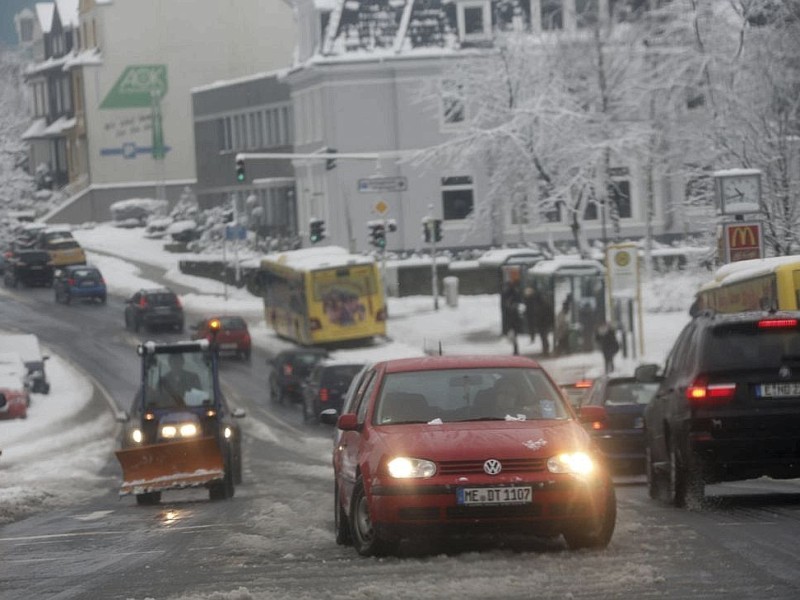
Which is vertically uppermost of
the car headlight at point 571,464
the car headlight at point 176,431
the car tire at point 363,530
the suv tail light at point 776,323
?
the suv tail light at point 776,323

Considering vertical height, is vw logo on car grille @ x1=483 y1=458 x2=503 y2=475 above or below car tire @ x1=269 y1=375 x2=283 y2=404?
above

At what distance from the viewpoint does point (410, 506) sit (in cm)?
1250

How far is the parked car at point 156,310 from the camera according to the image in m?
62.8

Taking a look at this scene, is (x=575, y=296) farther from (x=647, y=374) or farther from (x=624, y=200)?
(x=647, y=374)

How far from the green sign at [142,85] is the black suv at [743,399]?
82.1 m

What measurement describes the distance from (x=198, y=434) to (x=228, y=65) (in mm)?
72422

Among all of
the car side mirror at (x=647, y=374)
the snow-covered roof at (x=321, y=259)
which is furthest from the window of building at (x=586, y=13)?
the car side mirror at (x=647, y=374)

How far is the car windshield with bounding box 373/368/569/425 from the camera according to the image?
527 inches

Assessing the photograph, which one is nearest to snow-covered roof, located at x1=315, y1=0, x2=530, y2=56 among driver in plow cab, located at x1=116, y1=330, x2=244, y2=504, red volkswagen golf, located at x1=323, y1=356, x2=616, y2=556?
driver in plow cab, located at x1=116, y1=330, x2=244, y2=504

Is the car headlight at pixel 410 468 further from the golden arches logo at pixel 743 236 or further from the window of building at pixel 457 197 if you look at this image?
the window of building at pixel 457 197

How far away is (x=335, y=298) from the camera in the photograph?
56906 millimetres

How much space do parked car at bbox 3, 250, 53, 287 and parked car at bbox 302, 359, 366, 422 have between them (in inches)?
1428

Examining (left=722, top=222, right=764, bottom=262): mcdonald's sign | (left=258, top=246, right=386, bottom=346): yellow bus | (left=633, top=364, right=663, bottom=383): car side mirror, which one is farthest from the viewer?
(left=258, top=246, right=386, bottom=346): yellow bus

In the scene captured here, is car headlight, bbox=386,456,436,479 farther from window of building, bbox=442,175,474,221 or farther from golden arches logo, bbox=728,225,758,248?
window of building, bbox=442,175,474,221
